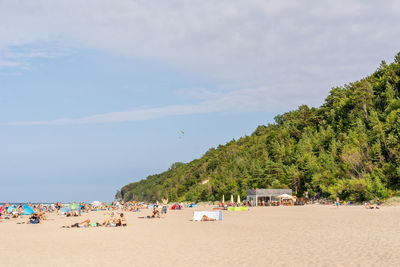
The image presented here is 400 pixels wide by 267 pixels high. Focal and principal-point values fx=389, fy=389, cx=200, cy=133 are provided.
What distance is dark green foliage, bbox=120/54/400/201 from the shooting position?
5125 cm

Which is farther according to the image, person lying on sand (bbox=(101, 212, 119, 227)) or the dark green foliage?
the dark green foliage

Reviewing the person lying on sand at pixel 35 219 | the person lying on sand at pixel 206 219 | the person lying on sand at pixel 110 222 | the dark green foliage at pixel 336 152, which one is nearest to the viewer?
the person lying on sand at pixel 110 222

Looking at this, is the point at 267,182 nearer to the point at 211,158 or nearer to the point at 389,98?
the point at 389,98

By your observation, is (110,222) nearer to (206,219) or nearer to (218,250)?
(206,219)

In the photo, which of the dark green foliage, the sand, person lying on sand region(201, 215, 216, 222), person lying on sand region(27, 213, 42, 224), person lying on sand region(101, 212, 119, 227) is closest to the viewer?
the sand

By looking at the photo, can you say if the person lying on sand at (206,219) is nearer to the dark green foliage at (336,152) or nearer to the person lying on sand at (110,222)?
the person lying on sand at (110,222)

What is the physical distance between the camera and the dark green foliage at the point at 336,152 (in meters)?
51.2

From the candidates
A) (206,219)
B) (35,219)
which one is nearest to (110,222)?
(206,219)

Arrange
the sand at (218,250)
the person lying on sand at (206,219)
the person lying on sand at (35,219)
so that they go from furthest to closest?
the person lying on sand at (35,219), the person lying on sand at (206,219), the sand at (218,250)

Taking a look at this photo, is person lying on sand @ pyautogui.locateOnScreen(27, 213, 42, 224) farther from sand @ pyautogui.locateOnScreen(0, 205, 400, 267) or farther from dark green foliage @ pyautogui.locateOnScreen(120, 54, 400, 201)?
dark green foliage @ pyautogui.locateOnScreen(120, 54, 400, 201)

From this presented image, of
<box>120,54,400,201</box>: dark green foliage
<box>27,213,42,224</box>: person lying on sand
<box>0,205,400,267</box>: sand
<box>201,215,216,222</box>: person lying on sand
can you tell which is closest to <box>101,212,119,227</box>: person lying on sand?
<box>201,215,216,222</box>: person lying on sand

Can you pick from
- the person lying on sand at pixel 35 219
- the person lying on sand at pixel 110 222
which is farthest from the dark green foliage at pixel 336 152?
the person lying on sand at pixel 35 219

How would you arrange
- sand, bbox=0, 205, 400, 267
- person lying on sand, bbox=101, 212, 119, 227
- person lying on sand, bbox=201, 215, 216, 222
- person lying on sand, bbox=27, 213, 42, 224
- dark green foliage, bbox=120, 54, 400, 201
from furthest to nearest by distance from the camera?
1. dark green foliage, bbox=120, 54, 400, 201
2. person lying on sand, bbox=27, 213, 42, 224
3. person lying on sand, bbox=201, 215, 216, 222
4. person lying on sand, bbox=101, 212, 119, 227
5. sand, bbox=0, 205, 400, 267

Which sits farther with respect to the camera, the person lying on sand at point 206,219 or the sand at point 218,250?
the person lying on sand at point 206,219
